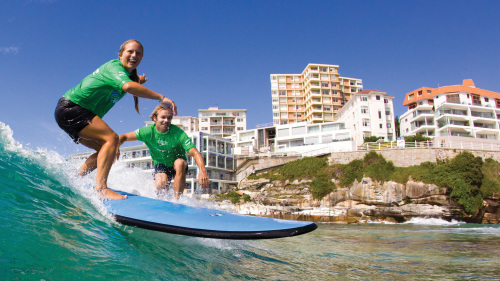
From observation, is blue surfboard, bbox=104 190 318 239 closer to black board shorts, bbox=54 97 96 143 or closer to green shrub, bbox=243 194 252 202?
black board shorts, bbox=54 97 96 143

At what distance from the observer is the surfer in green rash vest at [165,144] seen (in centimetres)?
515

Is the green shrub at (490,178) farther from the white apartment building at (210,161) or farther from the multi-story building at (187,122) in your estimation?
the multi-story building at (187,122)

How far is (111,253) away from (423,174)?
29.6 metres

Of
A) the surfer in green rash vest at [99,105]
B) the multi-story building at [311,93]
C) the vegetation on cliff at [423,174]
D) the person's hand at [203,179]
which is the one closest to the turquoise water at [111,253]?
the surfer in green rash vest at [99,105]

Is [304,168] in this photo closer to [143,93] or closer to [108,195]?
[108,195]

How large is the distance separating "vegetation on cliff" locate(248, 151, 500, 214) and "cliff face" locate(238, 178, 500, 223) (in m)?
0.58

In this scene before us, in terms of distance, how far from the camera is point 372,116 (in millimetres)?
51344

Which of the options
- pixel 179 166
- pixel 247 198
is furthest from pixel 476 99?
pixel 179 166

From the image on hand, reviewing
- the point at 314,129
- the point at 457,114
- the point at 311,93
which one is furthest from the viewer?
the point at 311,93

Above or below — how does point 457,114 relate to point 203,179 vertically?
above

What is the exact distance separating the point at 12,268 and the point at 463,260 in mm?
4880

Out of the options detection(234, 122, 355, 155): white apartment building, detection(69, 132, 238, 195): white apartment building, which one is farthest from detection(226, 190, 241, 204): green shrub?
detection(234, 122, 355, 155): white apartment building

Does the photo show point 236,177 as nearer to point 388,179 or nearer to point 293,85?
point 388,179

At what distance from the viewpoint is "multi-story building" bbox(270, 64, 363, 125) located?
236 feet
